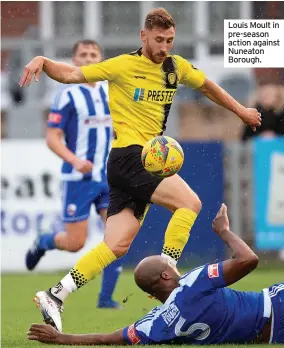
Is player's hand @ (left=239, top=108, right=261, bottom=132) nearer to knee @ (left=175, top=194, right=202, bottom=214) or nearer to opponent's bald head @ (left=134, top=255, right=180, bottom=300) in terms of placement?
knee @ (left=175, top=194, right=202, bottom=214)

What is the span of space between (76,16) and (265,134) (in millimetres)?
8844

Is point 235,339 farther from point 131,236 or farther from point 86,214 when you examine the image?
point 86,214

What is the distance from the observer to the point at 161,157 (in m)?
8.01

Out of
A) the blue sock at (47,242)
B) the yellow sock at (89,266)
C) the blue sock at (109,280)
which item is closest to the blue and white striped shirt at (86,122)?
the blue sock at (47,242)

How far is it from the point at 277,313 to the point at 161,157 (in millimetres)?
1419

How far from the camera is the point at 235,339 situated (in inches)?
287

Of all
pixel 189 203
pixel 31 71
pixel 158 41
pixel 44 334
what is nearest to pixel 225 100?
pixel 158 41

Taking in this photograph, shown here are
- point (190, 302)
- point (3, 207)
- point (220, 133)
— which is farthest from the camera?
point (220, 133)

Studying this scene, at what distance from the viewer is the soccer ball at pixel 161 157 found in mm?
8016

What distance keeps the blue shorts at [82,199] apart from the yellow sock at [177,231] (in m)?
2.63

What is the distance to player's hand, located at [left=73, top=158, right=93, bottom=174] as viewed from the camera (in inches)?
411

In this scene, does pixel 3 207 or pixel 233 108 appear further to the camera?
pixel 3 207

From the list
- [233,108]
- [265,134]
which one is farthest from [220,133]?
[233,108]

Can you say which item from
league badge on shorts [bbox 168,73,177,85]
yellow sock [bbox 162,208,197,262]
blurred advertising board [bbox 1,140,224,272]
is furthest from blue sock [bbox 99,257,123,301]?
blurred advertising board [bbox 1,140,224,272]
